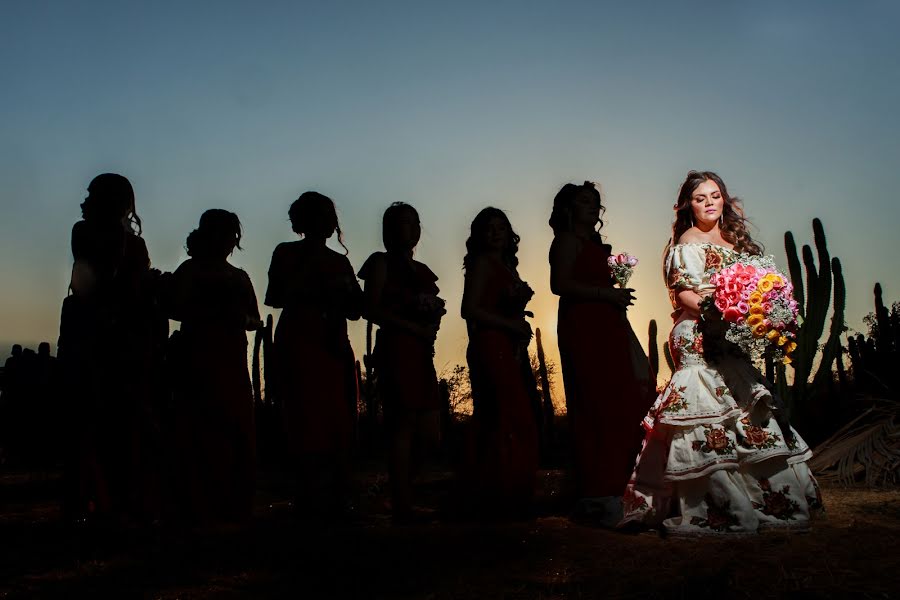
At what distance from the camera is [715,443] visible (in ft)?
16.0

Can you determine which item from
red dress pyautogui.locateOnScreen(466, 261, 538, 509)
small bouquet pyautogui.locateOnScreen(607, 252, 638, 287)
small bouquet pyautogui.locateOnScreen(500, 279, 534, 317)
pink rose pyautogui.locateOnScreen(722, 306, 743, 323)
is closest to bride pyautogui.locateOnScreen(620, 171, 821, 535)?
pink rose pyautogui.locateOnScreen(722, 306, 743, 323)

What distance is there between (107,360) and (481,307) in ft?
8.68

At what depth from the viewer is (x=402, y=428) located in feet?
19.3

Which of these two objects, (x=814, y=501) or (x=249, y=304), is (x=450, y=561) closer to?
(x=814, y=501)

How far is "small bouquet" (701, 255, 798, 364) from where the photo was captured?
4.74 meters

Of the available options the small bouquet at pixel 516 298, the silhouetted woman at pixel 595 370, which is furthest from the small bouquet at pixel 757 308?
the small bouquet at pixel 516 298

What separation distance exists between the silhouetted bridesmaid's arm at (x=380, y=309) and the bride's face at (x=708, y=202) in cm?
206

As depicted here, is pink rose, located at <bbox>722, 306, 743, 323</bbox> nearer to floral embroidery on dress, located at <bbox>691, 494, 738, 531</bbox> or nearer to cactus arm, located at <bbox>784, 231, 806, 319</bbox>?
floral embroidery on dress, located at <bbox>691, 494, 738, 531</bbox>

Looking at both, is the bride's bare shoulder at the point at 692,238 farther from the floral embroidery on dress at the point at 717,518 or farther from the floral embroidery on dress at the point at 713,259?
the floral embroidery on dress at the point at 717,518

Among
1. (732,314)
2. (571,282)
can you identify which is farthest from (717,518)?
(571,282)

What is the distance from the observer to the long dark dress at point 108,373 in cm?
544

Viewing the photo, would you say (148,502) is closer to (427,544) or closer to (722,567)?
(427,544)

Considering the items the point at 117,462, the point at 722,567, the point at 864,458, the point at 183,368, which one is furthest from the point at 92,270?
the point at 864,458

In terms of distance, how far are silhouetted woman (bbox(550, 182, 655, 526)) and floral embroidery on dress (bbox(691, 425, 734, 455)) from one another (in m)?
0.84
